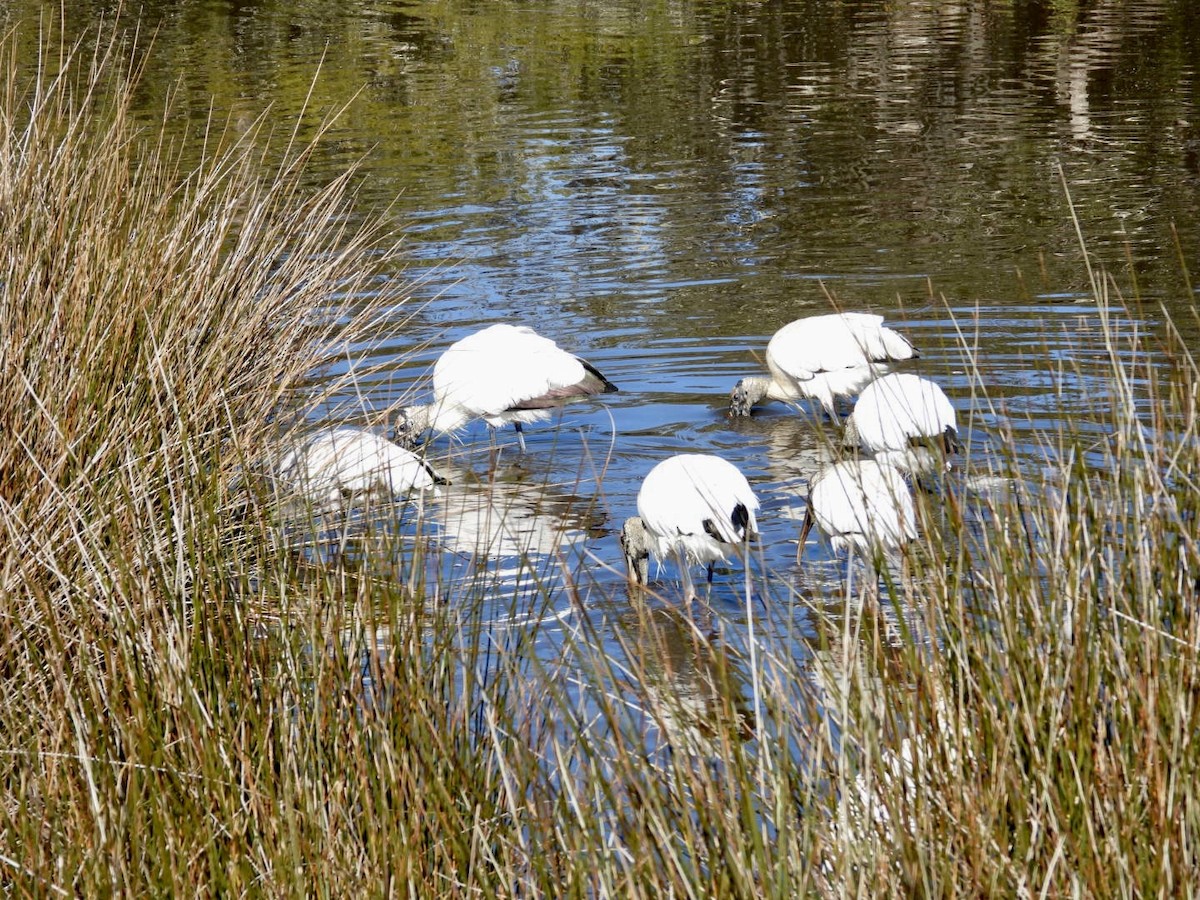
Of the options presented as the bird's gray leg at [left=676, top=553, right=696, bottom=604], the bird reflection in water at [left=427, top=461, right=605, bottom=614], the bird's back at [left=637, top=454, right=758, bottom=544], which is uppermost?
the bird's back at [left=637, top=454, right=758, bottom=544]

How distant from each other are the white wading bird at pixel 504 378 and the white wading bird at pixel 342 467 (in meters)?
0.99

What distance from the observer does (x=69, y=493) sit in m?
4.12

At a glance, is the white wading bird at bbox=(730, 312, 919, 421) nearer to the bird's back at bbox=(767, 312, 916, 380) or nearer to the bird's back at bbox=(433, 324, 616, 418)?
the bird's back at bbox=(767, 312, 916, 380)

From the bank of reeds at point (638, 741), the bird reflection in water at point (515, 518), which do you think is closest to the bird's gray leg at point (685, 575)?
the bird reflection in water at point (515, 518)

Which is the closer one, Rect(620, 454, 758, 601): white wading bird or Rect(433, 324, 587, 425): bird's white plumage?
Rect(620, 454, 758, 601): white wading bird

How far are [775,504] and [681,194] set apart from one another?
24.9 feet

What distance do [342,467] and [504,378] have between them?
256 centimetres

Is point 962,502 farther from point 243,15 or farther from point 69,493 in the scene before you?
point 243,15

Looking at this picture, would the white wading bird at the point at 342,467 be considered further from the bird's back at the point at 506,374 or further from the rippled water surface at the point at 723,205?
the bird's back at the point at 506,374

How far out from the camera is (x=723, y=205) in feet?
44.4

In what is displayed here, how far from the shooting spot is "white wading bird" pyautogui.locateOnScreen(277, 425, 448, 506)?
4.46m

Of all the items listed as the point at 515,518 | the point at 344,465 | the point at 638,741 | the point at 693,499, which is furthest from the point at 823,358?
the point at 638,741

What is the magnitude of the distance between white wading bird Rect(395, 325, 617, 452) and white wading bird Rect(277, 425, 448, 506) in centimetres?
99

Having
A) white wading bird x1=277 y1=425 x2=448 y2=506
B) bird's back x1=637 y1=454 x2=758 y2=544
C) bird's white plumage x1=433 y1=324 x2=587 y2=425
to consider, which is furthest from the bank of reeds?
bird's white plumage x1=433 y1=324 x2=587 y2=425
